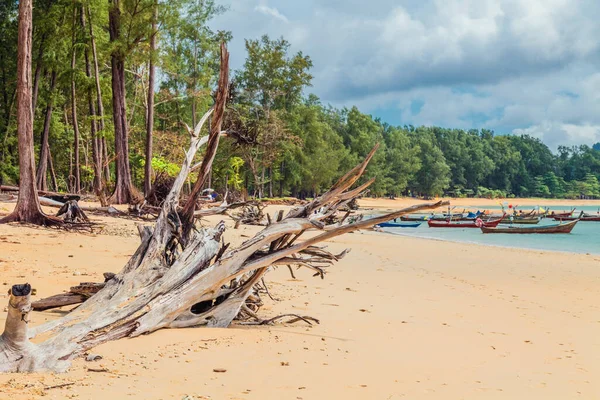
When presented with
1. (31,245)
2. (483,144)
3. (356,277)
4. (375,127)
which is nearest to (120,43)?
(31,245)

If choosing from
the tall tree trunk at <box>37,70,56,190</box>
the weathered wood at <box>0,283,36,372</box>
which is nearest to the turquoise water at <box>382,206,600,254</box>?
the tall tree trunk at <box>37,70,56,190</box>

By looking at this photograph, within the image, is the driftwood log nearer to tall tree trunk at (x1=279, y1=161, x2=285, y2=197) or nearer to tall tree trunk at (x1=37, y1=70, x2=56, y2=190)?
tall tree trunk at (x1=37, y1=70, x2=56, y2=190)

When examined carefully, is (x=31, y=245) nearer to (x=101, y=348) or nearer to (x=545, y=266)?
(x=101, y=348)

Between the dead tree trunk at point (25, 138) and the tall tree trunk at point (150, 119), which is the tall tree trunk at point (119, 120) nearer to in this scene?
the tall tree trunk at point (150, 119)

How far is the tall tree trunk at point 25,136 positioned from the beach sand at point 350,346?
2.22 meters

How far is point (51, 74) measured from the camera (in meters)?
28.4

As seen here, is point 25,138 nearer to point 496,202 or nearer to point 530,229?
point 530,229

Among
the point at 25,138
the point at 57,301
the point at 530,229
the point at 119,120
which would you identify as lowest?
the point at 530,229

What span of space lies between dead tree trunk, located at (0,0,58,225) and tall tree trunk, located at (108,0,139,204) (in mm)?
8989

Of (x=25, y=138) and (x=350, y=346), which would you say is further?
(x=25, y=138)

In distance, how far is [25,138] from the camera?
A: 12.2 metres

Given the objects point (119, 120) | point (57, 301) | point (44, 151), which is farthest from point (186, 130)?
point (57, 301)

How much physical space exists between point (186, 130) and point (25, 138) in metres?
31.6

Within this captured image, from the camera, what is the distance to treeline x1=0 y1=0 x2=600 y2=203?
74.2 ft
